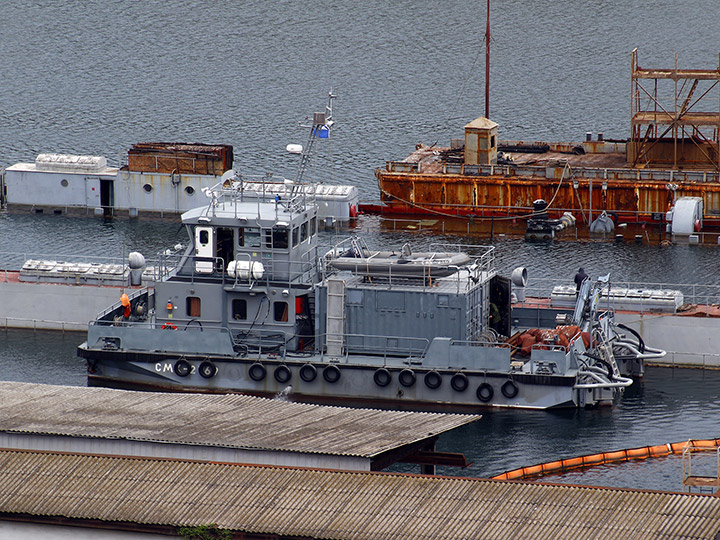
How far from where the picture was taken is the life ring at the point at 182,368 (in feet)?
150

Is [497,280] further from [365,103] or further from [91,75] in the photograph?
[91,75]

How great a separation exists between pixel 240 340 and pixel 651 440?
1274 cm

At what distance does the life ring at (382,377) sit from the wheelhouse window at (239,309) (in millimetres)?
4602

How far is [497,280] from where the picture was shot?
4706 cm

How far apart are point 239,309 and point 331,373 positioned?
3.65 m

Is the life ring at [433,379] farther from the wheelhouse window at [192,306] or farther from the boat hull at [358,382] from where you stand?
the wheelhouse window at [192,306]

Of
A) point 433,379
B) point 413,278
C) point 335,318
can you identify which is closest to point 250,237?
point 335,318

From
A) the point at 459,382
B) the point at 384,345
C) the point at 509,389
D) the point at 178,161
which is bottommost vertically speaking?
the point at 509,389

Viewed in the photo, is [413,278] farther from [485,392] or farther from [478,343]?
[485,392]

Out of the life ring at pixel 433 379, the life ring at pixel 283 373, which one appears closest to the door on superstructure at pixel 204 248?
the life ring at pixel 283 373

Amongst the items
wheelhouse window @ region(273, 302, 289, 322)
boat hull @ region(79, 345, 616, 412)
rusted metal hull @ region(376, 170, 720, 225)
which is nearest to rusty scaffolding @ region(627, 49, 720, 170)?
rusted metal hull @ region(376, 170, 720, 225)

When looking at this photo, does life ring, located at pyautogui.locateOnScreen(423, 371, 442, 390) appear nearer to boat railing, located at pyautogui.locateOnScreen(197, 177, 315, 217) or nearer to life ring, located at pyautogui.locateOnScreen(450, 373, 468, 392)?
life ring, located at pyautogui.locateOnScreen(450, 373, 468, 392)

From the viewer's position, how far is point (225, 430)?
3453cm

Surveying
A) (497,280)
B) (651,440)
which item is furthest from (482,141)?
(651,440)
